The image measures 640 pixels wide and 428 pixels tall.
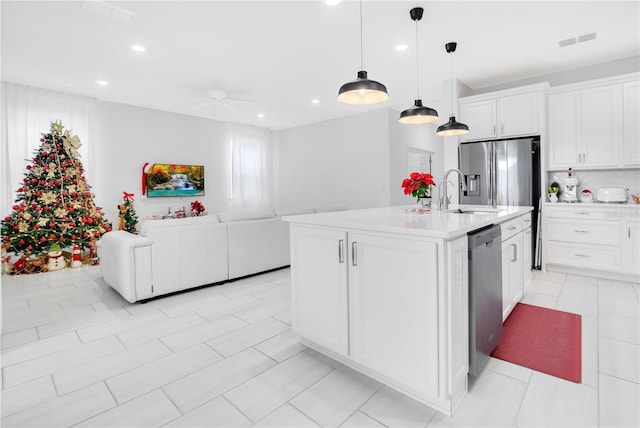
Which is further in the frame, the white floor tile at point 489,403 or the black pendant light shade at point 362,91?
the black pendant light shade at point 362,91

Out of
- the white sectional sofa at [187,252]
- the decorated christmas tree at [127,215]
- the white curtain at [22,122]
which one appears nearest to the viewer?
the white sectional sofa at [187,252]

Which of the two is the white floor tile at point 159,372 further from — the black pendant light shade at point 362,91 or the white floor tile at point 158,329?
the black pendant light shade at point 362,91

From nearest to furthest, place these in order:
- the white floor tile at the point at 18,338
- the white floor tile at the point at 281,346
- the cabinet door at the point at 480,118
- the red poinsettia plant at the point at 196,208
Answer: the white floor tile at the point at 281,346, the white floor tile at the point at 18,338, the cabinet door at the point at 480,118, the red poinsettia plant at the point at 196,208

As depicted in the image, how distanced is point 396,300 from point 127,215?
5676 mm

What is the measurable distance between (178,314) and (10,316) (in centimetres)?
160

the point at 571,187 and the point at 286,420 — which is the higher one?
the point at 571,187

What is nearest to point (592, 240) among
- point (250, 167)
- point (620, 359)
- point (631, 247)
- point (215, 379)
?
point (631, 247)

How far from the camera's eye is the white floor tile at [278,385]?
5.59 ft

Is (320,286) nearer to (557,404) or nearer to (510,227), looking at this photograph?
(557,404)

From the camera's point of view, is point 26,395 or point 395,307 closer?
point 395,307

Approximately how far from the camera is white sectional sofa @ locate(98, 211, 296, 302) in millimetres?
3285

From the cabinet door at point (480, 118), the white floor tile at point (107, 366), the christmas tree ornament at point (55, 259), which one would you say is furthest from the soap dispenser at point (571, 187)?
the christmas tree ornament at point (55, 259)

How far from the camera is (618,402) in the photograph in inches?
66.7

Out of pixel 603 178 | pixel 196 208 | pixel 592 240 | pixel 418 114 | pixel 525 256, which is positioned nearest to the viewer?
pixel 418 114
